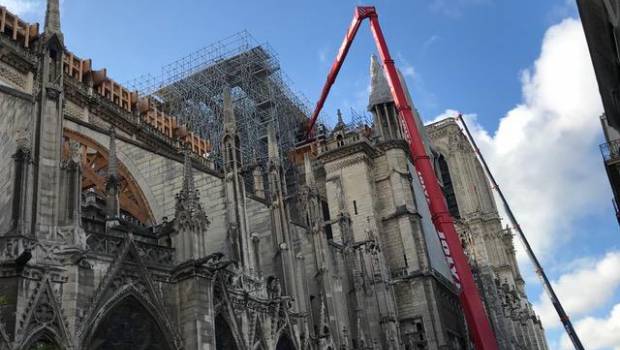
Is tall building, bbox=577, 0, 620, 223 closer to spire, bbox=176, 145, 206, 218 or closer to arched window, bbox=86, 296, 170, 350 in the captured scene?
spire, bbox=176, 145, 206, 218

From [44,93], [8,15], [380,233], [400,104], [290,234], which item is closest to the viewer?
[44,93]

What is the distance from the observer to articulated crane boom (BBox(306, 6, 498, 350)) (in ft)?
91.7

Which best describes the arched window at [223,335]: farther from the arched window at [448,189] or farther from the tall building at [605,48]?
the arched window at [448,189]

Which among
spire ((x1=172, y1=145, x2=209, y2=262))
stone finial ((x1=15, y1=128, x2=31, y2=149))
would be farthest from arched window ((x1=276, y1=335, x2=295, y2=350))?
stone finial ((x1=15, y1=128, x2=31, y2=149))

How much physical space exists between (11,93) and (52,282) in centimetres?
669

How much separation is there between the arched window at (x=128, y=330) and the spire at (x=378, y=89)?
30603 mm

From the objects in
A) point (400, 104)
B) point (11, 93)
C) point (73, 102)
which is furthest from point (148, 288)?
point (400, 104)

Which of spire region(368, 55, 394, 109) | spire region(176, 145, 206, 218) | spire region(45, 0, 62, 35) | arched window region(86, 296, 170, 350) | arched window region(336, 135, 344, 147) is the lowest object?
arched window region(86, 296, 170, 350)

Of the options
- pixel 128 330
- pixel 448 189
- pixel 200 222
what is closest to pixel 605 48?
pixel 200 222

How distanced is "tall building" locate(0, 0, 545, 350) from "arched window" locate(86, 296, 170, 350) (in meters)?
0.04

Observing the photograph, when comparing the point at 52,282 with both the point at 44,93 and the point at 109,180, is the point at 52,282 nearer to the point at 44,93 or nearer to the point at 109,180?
the point at 44,93

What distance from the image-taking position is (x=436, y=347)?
1394 inches

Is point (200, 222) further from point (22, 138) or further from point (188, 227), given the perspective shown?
point (22, 138)

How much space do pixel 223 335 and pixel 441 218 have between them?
14.7 metres
